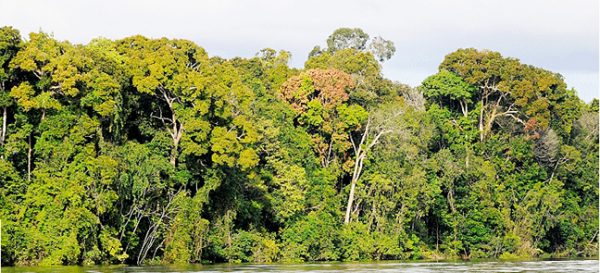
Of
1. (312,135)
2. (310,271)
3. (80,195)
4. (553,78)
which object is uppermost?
(553,78)

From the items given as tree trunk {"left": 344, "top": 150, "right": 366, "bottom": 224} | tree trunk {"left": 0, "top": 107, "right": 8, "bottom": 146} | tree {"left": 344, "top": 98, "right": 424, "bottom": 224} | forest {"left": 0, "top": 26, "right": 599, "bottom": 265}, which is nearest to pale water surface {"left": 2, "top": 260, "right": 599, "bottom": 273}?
forest {"left": 0, "top": 26, "right": 599, "bottom": 265}

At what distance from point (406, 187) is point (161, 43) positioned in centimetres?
2389

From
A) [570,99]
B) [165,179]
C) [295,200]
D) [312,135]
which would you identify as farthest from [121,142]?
[570,99]

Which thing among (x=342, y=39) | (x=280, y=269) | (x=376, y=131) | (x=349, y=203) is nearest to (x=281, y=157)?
(x=349, y=203)

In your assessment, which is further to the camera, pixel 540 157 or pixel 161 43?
pixel 540 157

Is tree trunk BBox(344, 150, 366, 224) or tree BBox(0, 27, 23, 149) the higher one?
tree BBox(0, 27, 23, 149)

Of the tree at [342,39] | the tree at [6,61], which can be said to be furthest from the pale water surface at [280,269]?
the tree at [342,39]

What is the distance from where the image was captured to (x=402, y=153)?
7600cm

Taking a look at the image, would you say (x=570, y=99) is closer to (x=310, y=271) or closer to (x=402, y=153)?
(x=402, y=153)

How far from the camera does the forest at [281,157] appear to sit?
170 ft

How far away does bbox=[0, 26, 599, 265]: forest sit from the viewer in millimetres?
51875

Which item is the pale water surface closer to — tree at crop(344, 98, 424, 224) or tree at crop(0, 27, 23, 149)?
tree at crop(0, 27, 23, 149)

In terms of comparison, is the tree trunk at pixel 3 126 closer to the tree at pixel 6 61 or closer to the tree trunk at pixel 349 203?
the tree at pixel 6 61

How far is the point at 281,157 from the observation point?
67188 mm
